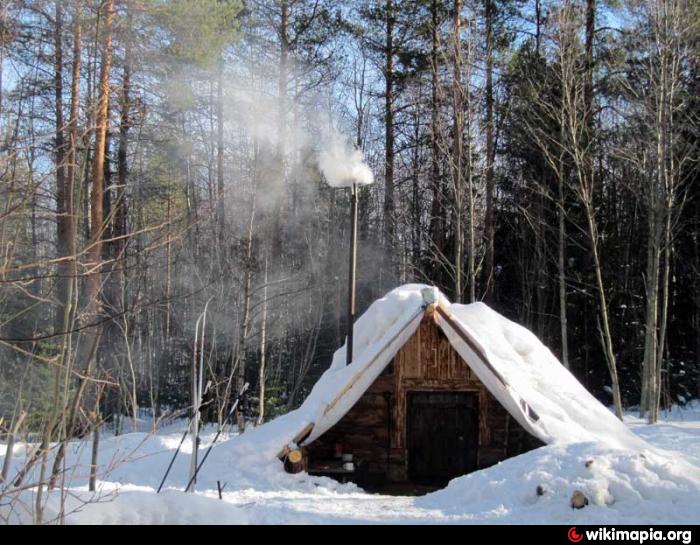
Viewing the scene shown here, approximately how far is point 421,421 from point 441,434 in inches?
14.4

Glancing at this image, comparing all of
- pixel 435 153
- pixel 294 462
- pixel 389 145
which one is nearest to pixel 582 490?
pixel 294 462

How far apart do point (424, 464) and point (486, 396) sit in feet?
4.58

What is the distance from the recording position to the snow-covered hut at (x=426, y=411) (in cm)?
979

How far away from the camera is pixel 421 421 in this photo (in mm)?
10078

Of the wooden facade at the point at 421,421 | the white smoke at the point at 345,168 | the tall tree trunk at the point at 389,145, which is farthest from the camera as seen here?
the tall tree trunk at the point at 389,145

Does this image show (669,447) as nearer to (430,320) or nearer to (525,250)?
(430,320)

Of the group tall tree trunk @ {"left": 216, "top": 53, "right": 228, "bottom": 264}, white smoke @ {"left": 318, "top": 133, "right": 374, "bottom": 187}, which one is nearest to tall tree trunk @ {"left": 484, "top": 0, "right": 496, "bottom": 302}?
white smoke @ {"left": 318, "top": 133, "right": 374, "bottom": 187}

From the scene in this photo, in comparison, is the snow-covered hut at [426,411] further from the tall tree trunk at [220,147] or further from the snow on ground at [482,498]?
the tall tree trunk at [220,147]


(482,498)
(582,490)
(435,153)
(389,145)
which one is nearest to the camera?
(582,490)

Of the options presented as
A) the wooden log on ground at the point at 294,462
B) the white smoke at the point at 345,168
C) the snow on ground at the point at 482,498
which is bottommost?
the wooden log on ground at the point at 294,462

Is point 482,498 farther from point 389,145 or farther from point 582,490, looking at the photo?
point 389,145

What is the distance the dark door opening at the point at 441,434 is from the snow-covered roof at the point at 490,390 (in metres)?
0.58
